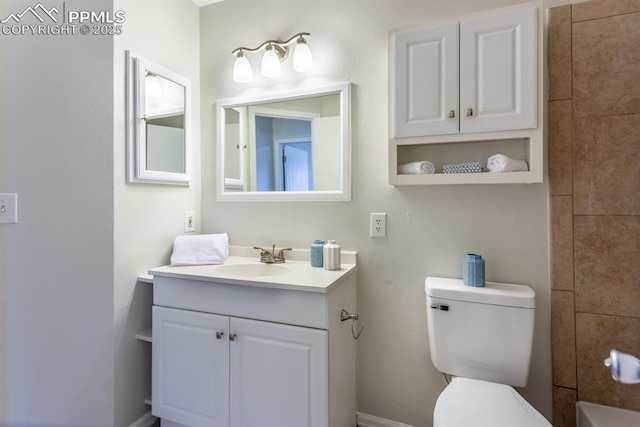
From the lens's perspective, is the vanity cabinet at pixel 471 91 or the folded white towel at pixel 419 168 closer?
the vanity cabinet at pixel 471 91

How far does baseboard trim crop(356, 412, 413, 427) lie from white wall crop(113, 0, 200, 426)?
112 cm

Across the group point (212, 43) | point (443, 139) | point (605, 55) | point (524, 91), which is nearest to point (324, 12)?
point (212, 43)

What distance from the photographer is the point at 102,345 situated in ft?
4.99

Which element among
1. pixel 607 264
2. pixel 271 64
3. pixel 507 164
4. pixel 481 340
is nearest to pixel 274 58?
pixel 271 64

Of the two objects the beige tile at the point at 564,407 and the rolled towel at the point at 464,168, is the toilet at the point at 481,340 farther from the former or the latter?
the rolled towel at the point at 464,168

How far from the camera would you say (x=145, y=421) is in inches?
66.0

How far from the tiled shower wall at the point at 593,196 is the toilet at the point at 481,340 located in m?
0.23

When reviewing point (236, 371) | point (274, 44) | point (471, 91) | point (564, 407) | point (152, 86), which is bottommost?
point (564, 407)

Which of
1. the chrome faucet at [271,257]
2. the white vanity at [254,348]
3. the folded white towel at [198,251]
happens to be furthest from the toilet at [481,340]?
the folded white towel at [198,251]

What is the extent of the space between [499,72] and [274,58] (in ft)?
3.68

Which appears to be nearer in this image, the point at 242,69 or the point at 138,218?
the point at 138,218

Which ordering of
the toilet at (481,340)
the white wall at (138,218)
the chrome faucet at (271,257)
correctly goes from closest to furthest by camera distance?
the toilet at (481,340), the white wall at (138,218), the chrome faucet at (271,257)

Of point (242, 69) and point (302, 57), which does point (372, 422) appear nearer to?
point (302, 57)

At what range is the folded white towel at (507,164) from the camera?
1.30 meters
